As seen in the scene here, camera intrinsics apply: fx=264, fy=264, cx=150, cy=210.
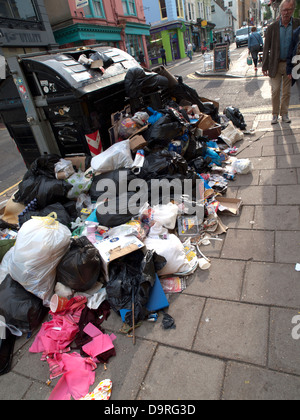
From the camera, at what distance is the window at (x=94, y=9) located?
16.3 metres

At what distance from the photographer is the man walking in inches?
183

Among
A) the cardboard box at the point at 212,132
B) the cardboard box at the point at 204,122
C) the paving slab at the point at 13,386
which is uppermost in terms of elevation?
the cardboard box at the point at 204,122

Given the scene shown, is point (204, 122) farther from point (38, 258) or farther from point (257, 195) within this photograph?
point (38, 258)

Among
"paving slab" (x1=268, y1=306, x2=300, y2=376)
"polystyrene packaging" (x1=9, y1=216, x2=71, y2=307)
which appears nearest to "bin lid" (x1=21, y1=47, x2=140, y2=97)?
"polystyrene packaging" (x1=9, y1=216, x2=71, y2=307)

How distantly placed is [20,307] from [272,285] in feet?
7.18

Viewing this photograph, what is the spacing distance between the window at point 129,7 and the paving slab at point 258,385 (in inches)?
1022

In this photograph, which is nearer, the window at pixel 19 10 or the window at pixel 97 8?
the window at pixel 19 10

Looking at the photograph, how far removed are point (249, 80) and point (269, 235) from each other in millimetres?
9590

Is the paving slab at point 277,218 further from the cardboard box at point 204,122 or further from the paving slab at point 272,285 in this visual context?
the cardboard box at point 204,122

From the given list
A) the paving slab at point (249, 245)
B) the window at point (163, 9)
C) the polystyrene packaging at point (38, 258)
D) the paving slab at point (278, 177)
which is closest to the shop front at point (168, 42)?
the window at point (163, 9)

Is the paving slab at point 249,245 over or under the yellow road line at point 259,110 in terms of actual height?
under

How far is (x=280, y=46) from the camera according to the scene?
484 centimetres

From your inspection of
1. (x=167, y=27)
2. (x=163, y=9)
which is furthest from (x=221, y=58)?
(x=163, y=9)

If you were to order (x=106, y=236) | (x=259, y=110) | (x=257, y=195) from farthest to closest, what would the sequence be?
(x=259, y=110)
(x=257, y=195)
(x=106, y=236)
